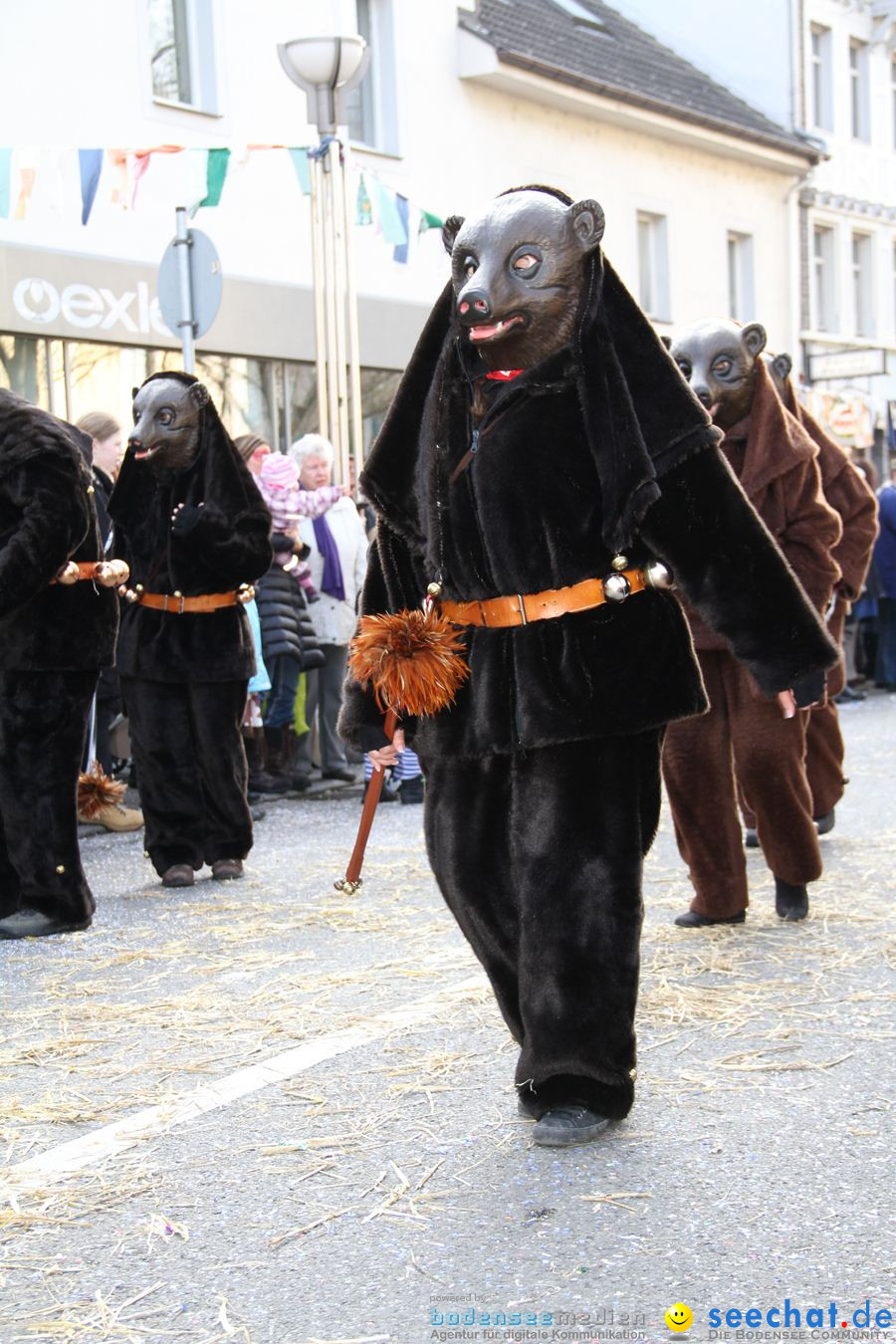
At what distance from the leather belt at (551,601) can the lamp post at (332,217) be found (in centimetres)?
873

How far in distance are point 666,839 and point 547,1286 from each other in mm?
5746

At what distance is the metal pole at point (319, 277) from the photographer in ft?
42.9

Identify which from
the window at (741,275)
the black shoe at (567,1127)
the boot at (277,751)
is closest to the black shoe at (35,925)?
the black shoe at (567,1127)

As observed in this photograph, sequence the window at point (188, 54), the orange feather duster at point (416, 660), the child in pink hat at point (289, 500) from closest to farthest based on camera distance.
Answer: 1. the orange feather duster at point (416, 660)
2. the child in pink hat at point (289, 500)
3. the window at point (188, 54)

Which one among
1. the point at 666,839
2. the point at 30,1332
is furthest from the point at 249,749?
the point at 30,1332

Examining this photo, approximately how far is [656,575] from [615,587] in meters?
0.15

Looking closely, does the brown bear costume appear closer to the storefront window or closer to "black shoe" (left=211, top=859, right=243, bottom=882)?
"black shoe" (left=211, top=859, right=243, bottom=882)

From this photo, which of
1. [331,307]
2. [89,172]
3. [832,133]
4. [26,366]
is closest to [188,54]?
[26,366]

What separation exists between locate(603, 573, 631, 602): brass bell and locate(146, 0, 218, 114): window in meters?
15.0

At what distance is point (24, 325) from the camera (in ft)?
51.2

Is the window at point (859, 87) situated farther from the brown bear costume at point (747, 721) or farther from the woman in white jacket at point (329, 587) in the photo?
the brown bear costume at point (747, 721)

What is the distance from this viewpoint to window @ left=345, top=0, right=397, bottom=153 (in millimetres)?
20672

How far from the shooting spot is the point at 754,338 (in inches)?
262

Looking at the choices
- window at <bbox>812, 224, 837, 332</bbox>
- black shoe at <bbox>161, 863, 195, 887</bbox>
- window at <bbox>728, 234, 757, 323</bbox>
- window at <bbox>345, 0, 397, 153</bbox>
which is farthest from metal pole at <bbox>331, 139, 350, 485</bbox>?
window at <bbox>812, 224, 837, 332</bbox>
